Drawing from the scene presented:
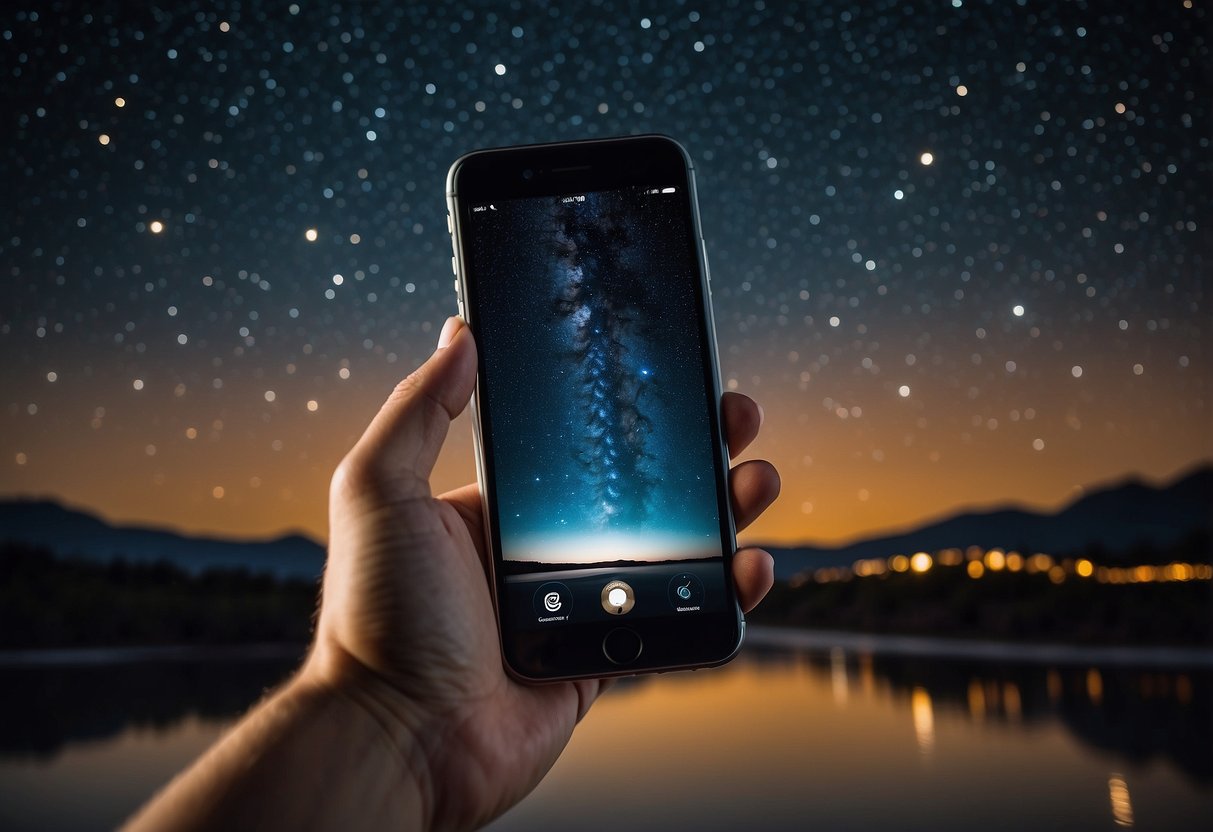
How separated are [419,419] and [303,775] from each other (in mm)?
408

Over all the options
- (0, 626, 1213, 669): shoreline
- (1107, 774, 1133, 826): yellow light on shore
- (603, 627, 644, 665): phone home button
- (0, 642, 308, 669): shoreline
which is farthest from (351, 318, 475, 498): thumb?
(0, 642, 308, 669): shoreline

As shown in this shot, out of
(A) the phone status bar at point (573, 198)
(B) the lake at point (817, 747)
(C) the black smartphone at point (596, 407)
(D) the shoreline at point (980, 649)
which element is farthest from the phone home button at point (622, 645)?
(D) the shoreline at point (980, 649)

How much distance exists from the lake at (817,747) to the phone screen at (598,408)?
2063 millimetres

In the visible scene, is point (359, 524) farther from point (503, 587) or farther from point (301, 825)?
point (301, 825)

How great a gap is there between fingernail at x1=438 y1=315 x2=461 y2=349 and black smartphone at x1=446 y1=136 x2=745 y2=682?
0.06 feet

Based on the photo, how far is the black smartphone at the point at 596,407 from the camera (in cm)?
105

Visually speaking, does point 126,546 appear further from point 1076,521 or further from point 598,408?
point 1076,521

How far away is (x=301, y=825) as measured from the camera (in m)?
0.76

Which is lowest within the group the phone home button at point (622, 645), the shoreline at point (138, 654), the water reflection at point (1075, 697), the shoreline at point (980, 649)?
the shoreline at point (980, 649)

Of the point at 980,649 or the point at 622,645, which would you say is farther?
the point at 980,649

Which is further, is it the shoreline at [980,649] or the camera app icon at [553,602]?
the shoreline at [980,649]

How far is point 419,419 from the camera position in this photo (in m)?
1.04

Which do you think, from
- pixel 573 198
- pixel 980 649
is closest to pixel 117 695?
pixel 980 649

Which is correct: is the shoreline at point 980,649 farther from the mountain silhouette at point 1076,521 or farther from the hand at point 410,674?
the hand at point 410,674
